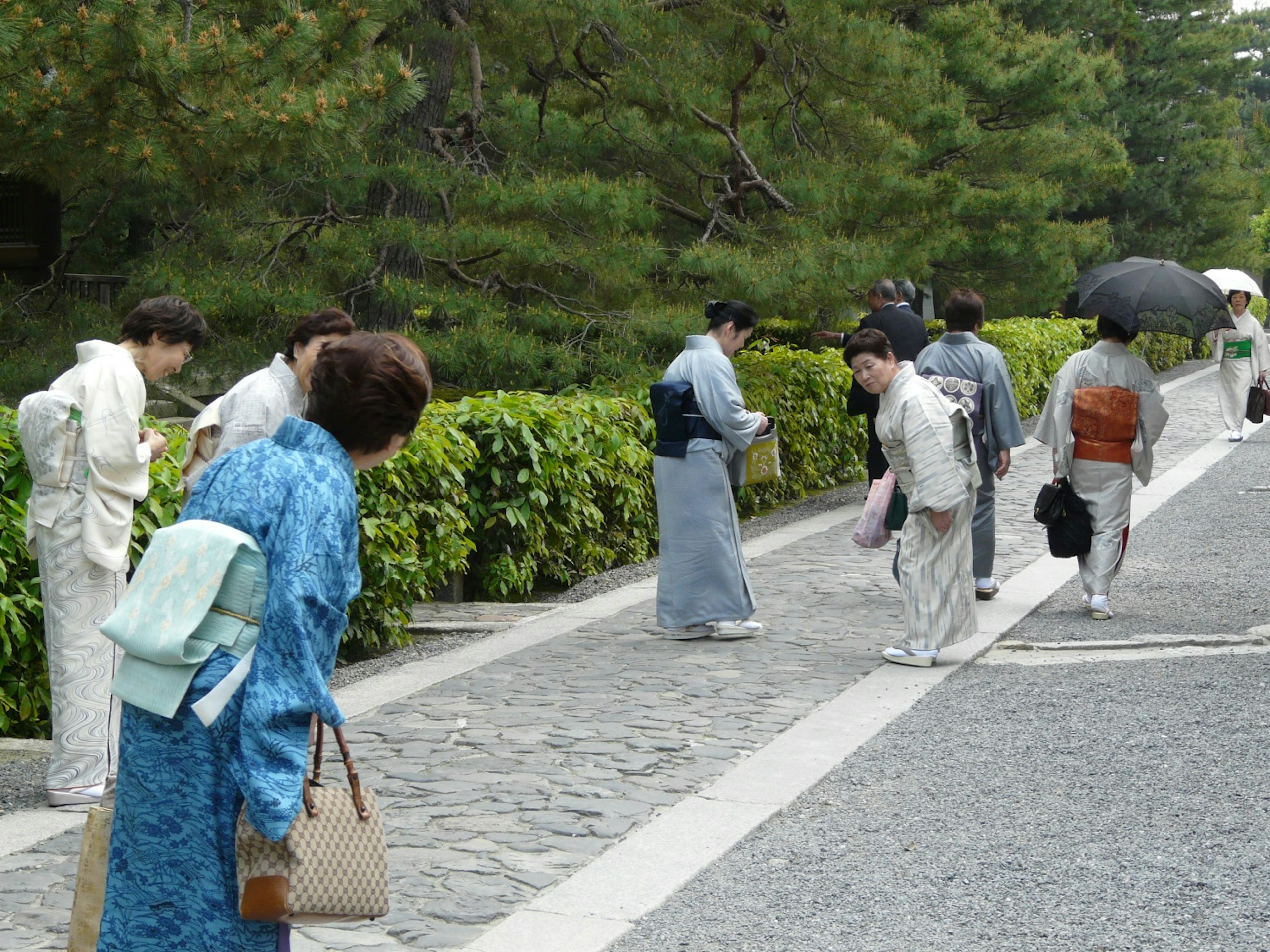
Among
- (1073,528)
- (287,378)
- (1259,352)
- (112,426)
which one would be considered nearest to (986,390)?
(1073,528)

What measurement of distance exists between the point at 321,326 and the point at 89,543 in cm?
105

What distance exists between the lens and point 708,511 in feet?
23.1

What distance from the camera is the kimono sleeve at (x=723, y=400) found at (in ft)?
22.6

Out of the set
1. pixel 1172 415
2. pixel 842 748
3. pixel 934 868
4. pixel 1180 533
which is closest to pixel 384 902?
pixel 934 868

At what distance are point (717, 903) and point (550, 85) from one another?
30.5 ft

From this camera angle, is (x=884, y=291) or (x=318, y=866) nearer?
(x=318, y=866)

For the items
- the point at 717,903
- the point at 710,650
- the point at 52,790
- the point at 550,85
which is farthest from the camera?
the point at 550,85

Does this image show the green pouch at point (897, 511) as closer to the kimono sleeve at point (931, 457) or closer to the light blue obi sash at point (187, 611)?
the kimono sleeve at point (931, 457)

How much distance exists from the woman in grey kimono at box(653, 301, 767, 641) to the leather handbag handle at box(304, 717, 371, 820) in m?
4.54

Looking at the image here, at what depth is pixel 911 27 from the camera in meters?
20.4

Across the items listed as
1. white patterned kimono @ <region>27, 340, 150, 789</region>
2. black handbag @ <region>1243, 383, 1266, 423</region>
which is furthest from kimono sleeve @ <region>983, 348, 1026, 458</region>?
black handbag @ <region>1243, 383, 1266, 423</region>

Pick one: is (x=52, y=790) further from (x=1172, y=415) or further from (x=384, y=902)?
(x=1172, y=415)

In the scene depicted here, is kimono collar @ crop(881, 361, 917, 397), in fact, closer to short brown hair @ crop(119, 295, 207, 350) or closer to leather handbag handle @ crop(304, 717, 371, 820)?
short brown hair @ crop(119, 295, 207, 350)

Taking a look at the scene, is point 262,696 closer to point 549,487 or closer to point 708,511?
point 708,511
